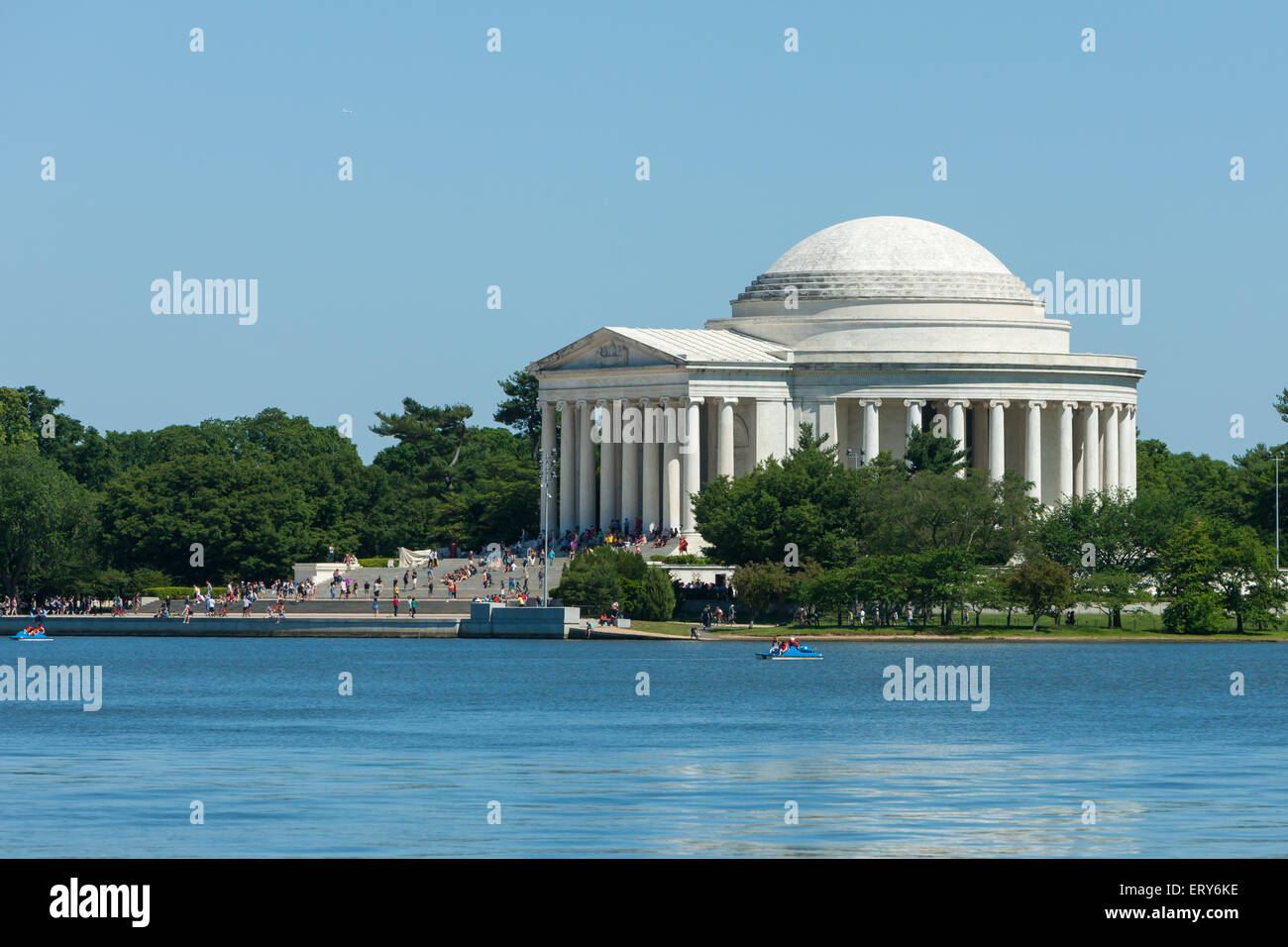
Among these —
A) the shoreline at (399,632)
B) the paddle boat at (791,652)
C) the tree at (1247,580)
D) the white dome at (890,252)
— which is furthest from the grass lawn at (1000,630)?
the white dome at (890,252)

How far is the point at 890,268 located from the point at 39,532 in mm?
53879

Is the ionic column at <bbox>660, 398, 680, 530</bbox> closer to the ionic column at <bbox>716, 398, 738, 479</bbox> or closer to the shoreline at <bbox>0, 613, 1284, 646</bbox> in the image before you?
the ionic column at <bbox>716, 398, 738, 479</bbox>

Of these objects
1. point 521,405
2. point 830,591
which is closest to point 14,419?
point 521,405

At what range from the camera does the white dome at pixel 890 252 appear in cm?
15700

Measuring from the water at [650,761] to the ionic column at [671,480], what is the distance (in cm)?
4353

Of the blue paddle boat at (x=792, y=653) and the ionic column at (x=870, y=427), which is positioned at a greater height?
the ionic column at (x=870, y=427)

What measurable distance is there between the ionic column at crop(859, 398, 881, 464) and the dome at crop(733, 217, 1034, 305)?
267 inches

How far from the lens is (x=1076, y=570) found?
122 meters

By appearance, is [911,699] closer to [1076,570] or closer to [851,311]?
[1076,570]

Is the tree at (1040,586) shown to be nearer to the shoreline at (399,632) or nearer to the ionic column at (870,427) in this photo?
the shoreline at (399,632)

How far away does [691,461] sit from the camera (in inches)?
5832
